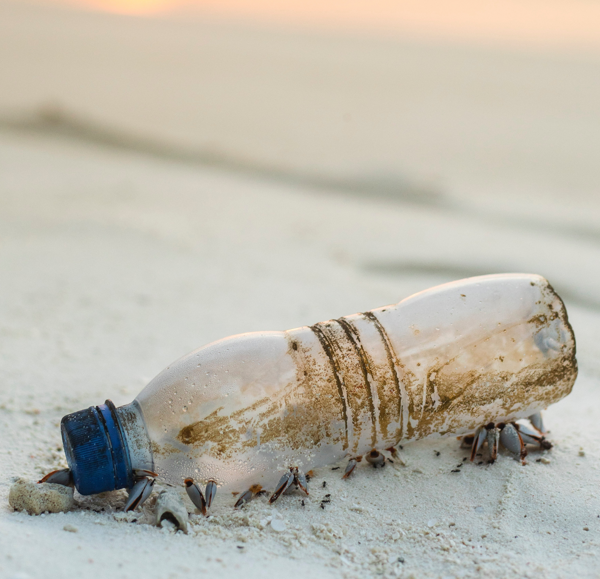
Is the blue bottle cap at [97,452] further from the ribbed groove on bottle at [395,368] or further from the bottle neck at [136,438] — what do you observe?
the ribbed groove on bottle at [395,368]

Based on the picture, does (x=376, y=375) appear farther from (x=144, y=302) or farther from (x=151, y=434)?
(x=144, y=302)

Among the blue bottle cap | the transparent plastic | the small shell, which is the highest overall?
the transparent plastic

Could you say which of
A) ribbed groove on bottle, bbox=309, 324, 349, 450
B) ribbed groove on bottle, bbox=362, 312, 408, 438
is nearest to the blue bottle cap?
ribbed groove on bottle, bbox=309, 324, 349, 450

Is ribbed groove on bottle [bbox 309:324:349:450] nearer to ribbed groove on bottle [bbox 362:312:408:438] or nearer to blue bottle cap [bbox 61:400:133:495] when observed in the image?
ribbed groove on bottle [bbox 362:312:408:438]

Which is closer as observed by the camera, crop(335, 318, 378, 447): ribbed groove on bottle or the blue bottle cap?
the blue bottle cap

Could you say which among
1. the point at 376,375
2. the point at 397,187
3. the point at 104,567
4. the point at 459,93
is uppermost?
the point at 459,93

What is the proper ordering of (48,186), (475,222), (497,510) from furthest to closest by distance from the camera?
(48,186) → (475,222) → (497,510)

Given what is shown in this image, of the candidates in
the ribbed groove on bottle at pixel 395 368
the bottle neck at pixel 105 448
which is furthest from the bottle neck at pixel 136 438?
the ribbed groove on bottle at pixel 395 368

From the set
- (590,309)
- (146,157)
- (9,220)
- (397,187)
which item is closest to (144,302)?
(9,220)
